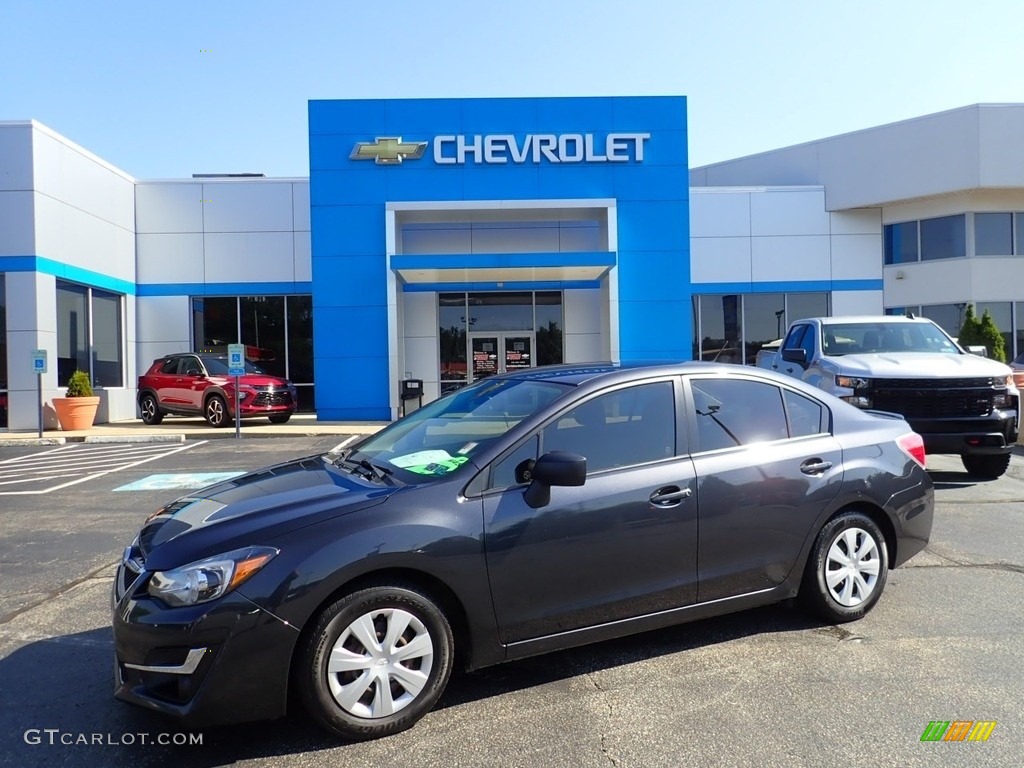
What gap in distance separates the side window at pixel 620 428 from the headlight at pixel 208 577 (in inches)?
56.6

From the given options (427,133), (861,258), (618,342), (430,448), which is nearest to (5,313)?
(427,133)

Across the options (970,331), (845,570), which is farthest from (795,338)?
(970,331)

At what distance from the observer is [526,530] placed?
3459 millimetres

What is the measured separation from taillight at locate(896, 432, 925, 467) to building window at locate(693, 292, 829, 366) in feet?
60.8

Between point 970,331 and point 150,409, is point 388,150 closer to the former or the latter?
point 150,409

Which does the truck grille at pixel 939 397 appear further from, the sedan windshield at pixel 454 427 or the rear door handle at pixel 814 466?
the sedan windshield at pixel 454 427

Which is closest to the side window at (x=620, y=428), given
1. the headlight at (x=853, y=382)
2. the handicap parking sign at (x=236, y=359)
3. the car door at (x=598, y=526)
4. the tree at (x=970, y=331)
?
the car door at (x=598, y=526)

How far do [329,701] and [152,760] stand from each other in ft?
2.44

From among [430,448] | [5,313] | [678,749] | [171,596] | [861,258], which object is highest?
[861,258]

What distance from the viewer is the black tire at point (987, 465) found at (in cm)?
903

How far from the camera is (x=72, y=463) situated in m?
12.3

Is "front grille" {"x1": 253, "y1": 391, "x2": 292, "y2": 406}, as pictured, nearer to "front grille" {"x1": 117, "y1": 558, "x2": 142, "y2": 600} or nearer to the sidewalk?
the sidewalk

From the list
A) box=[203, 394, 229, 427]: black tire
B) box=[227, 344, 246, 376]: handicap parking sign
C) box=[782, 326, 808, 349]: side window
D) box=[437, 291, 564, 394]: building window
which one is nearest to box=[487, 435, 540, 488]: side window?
box=[782, 326, 808, 349]: side window

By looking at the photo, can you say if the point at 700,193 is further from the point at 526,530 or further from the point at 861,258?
the point at 526,530
